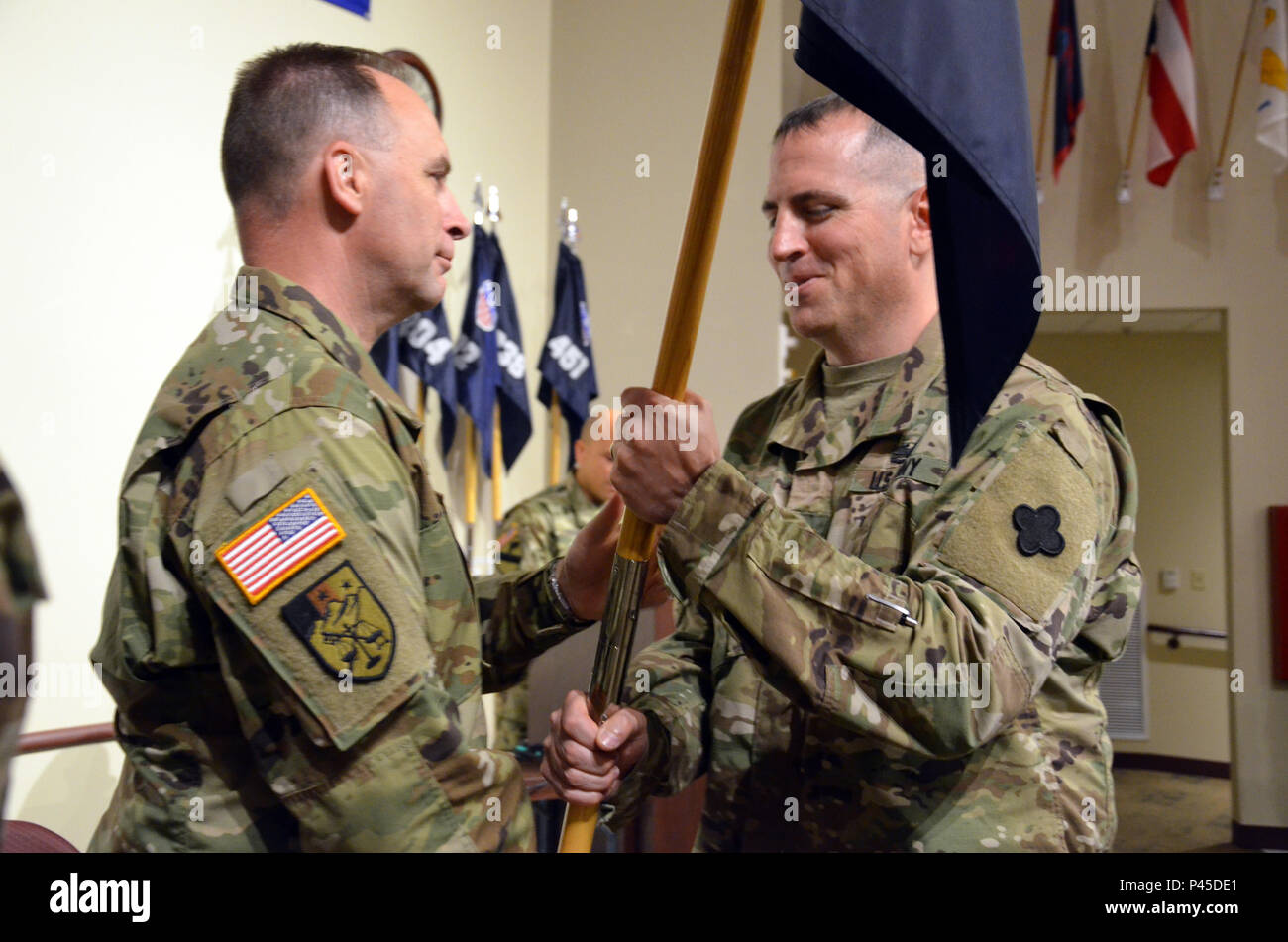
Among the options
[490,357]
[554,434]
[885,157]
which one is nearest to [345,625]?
[885,157]

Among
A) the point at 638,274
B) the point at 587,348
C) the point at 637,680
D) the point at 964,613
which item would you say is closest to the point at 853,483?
the point at 964,613

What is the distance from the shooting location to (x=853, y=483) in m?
1.62

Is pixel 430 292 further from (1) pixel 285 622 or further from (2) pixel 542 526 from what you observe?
(2) pixel 542 526

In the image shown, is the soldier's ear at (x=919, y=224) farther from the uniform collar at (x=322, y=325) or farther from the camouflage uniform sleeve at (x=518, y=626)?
the uniform collar at (x=322, y=325)

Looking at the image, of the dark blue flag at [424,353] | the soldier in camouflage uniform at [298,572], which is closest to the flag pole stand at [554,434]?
the dark blue flag at [424,353]

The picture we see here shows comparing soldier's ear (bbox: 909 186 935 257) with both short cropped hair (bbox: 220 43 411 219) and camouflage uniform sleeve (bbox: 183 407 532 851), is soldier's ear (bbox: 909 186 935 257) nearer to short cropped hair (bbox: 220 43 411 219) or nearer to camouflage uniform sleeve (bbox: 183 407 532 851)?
short cropped hair (bbox: 220 43 411 219)

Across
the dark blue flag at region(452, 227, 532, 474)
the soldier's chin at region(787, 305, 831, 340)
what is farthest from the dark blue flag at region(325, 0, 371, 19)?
the soldier's chin at region(787, 305, 831, 340)

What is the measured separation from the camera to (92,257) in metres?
3.01

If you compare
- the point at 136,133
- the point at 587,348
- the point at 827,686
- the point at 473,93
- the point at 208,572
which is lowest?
the point at 827,686

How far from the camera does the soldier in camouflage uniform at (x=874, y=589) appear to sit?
1307mm

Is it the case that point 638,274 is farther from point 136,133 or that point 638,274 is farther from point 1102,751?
point 1102,751

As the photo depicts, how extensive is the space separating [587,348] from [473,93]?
133 cm

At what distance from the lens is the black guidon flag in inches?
49.4

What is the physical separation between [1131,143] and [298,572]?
5970mm
